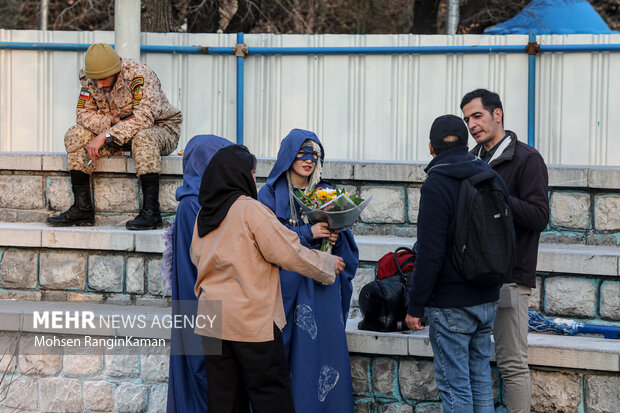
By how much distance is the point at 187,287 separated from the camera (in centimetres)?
460

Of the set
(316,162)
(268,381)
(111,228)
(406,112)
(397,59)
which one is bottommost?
(268,381)

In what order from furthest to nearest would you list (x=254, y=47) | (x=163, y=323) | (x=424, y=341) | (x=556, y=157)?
(x=254, y=47)
(x=556, y=157)
(x=163, y=323)
(x=424, y=341)

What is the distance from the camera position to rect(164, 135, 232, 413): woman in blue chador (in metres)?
4.57

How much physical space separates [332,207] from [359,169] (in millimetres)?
2090

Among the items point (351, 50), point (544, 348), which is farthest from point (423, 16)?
point (544, 348)

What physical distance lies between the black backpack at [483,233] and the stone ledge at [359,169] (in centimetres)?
232

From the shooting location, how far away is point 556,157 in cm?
809

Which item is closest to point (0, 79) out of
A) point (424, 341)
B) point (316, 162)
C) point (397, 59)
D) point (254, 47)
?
point (254, 47)

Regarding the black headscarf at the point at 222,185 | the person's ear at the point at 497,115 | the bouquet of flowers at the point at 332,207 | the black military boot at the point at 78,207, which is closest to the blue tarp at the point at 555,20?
the black military boot at the point at 78,207

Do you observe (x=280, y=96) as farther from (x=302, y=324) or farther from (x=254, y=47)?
(x=302, y=324)

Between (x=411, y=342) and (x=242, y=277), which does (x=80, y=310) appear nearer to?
(x=242, y=277)

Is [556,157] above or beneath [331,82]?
beneath

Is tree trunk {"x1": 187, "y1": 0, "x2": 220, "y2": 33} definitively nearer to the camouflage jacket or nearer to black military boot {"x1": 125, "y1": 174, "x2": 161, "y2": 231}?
the camouflage jacket

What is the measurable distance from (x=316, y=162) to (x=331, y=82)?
3.82 m
